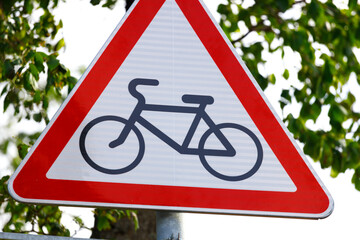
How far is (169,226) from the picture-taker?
67.1 inches

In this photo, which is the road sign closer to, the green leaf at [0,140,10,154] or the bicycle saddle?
the bicycle saddle

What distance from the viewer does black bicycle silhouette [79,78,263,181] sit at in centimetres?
182

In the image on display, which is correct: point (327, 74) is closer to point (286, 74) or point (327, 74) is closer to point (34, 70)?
point (286, 74)

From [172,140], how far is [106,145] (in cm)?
18

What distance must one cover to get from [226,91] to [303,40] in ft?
7.72

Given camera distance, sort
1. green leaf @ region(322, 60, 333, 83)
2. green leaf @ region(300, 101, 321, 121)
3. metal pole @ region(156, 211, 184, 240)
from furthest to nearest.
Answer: green leaf @ region(300, 101, 321, 121) < green leaf @ region(322, 60, 333, 83) < metal pole @ region(156, 211, 184, 240)

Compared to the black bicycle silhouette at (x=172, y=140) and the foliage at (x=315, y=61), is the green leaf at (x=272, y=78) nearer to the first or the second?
the foliage at (x=315, y=61)

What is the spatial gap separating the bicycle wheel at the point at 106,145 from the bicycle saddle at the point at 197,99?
0.17 m

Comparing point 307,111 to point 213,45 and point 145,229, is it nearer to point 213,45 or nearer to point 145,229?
point 145,229

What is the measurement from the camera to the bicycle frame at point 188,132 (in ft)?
5.98

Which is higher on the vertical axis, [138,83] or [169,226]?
[138,83]

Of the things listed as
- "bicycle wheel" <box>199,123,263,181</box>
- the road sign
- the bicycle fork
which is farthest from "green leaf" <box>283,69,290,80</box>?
the bicycle fork

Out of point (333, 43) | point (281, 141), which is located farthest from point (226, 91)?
point (333, 43)

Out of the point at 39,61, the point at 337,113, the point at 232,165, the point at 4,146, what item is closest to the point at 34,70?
the point at 39,61
